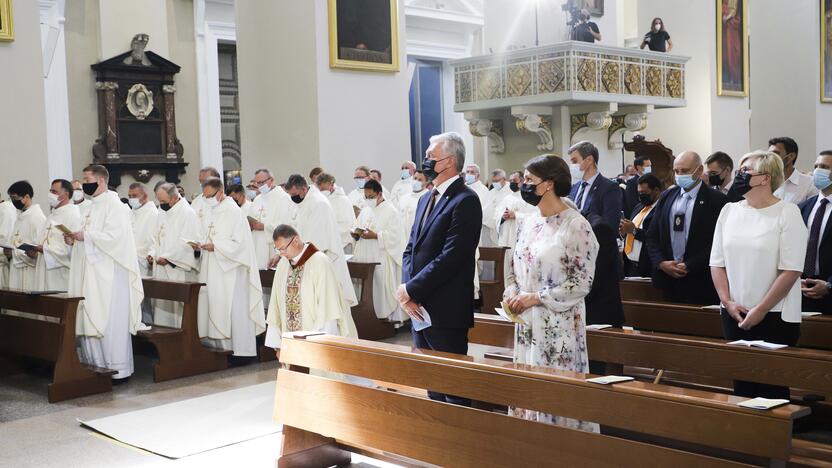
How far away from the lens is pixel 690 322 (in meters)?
5.65

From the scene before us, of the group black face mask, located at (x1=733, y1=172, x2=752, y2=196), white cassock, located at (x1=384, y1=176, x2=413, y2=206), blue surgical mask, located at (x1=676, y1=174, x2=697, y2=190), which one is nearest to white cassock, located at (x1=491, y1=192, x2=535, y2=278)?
white cassock, located at (x1=384, y1=176, x2=413, y2=206)

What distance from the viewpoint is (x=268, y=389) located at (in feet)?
24.3

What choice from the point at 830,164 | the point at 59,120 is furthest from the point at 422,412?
the point at 59,120

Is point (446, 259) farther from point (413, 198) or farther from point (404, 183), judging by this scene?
point (404, 183)

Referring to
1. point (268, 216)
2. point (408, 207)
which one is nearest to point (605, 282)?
point (268, 216)

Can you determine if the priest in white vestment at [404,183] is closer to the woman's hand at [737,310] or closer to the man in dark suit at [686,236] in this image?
the man in dark suit at [686,236]

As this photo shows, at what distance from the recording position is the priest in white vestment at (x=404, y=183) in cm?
1302

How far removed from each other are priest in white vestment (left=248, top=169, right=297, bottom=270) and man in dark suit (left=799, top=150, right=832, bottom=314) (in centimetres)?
610

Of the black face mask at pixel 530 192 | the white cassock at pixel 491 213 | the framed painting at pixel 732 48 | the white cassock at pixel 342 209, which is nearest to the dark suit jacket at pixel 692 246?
the black face mask at pixel 530 192

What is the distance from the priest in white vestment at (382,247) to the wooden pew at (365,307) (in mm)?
512

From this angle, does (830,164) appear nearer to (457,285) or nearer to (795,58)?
(457,285)

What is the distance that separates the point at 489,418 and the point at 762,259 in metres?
1.80

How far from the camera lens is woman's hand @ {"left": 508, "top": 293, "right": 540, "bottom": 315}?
4.09 meters

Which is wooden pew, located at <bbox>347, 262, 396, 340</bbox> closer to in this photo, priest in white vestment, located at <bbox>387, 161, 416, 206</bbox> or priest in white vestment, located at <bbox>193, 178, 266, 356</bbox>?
priest in white vestment, located at <bbox>193, 178, 266, 356</bbox>
